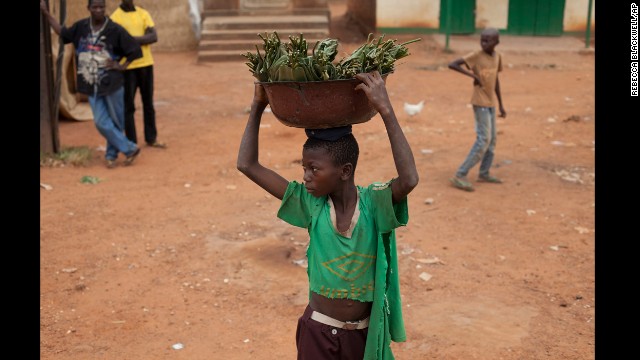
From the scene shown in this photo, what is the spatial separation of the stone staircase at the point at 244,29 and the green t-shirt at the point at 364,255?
41.3 feet

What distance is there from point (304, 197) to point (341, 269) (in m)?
0.34

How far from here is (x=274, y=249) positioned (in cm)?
602

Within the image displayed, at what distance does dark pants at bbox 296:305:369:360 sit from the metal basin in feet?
2.68

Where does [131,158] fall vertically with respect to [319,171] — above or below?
below

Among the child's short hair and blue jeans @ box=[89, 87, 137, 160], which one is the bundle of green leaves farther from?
blue jeans @ box=[89, 87, 137, 160]

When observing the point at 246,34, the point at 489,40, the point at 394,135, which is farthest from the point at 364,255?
the point at 246,34

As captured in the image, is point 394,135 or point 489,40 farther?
point 489,40

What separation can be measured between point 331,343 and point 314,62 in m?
1.11

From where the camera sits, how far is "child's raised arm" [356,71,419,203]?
270 centimetres

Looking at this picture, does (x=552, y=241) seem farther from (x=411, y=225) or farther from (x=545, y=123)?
(x=545, y=123)

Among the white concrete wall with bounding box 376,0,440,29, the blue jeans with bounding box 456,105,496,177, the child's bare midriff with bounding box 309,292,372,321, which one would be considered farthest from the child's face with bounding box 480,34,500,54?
the white concrete wall with bounding box 376,0,440,29

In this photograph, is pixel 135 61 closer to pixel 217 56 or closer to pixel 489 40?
pixel 489 40

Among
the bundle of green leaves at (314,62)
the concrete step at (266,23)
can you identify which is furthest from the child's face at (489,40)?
the concrete step at (266,23)

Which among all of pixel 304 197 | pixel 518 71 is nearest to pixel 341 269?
pixel 304 197
